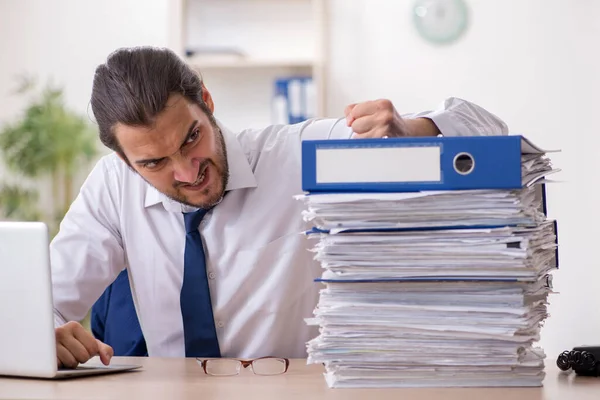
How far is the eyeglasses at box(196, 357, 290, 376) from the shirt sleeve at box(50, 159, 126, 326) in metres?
0.62

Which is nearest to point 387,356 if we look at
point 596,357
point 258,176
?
point 596,357

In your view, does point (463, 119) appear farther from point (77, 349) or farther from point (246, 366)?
point (77, 349)

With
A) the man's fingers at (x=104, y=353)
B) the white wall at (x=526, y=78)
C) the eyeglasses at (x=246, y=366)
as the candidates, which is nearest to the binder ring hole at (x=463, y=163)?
the eyeglasses at (x=246, y=366)

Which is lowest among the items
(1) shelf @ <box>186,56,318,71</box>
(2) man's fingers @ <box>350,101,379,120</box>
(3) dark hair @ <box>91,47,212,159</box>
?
(2) man's fingers @ <box>350,101,379,120</box>

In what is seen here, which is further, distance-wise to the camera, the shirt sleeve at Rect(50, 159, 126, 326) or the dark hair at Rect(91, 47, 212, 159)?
the shirt sleeve at Rect(50, 159, 126, 326)

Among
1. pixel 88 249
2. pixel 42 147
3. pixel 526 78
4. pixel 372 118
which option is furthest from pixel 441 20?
pixel 372 118

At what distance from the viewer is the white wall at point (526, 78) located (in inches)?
137

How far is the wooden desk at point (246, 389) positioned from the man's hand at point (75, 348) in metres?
0.14

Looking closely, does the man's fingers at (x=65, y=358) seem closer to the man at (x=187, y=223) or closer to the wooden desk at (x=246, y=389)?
the wooden desk at (x=246, y=389)

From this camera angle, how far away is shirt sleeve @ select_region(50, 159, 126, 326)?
6.05ft

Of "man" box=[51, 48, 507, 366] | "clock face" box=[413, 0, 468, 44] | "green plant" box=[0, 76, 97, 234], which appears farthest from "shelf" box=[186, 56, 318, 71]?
"man" box=[51, 48, 507, 366]

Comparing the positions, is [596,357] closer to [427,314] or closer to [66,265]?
[427,314]

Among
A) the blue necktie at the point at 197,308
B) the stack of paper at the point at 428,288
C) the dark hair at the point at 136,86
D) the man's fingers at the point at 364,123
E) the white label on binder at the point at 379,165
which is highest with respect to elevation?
the dark hair at the point at 136,86

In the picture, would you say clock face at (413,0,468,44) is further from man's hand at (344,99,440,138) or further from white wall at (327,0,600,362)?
man's hand at (344,99,440,138)
